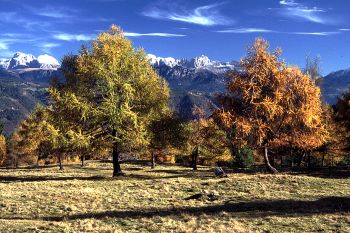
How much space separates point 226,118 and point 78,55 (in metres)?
15.3

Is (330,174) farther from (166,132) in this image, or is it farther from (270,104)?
(166,132)

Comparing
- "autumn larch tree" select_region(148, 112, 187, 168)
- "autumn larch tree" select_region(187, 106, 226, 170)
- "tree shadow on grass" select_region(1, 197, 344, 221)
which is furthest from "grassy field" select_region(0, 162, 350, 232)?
"autumn larch tree" select_region(187, 106, 226, 170)

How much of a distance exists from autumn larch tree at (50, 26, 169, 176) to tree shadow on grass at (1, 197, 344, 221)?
51.7 feet

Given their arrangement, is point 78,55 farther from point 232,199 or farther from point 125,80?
point 232,199

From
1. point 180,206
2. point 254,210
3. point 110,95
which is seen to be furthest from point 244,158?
point 254,210

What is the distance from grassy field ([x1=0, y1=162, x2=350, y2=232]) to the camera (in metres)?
19.9

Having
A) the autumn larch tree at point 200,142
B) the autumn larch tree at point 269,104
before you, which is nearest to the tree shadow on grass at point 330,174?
the autumn larch tree at point 269,104

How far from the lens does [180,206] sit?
25.7 m

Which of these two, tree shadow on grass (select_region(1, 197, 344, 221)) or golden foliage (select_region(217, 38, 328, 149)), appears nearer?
tree shadow on grass (select_region(1, 197, 344, 221))

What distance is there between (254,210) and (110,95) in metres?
20.8

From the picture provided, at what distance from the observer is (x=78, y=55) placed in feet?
139

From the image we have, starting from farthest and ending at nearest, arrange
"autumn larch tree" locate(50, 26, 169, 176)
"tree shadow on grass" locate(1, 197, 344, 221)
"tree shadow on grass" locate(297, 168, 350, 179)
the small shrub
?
1. the small shrub
2. "tree shadow on grass" locate(297, 168, 350, 179)
3. "autumn larch tree" locate(50, 26, 169, 176)
4. "tree shadow on grass" locate(1, 197, 344, 221)

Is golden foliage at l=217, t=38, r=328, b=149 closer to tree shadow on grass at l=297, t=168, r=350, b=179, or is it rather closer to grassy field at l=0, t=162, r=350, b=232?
tree shadow on grass at l=297, t=168, r=350, b=179

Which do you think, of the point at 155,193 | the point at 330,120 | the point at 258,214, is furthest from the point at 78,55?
the point at 330,120
